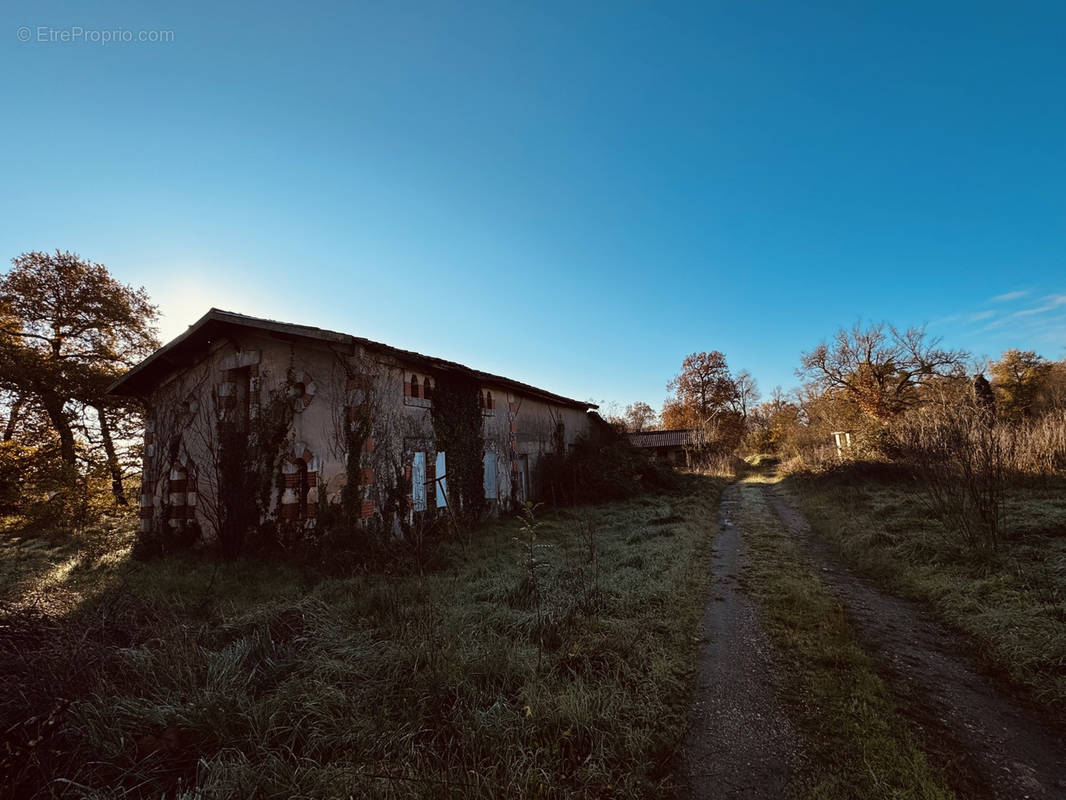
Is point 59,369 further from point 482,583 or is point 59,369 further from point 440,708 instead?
point 440,708

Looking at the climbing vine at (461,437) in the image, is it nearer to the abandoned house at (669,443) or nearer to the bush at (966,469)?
the bush at (966,469)

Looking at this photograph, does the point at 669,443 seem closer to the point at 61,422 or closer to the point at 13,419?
the point at 61,422

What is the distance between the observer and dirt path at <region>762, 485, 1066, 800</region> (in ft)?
9.01

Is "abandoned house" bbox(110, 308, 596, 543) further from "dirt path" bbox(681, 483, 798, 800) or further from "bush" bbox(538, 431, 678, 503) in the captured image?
"dirt path" bbox(681, 483, 798, 800)

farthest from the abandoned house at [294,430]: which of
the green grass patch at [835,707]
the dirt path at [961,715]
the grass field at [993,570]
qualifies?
the grass field at [993,570]

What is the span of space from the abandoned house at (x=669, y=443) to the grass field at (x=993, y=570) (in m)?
19.7

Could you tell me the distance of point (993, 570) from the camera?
19.6 feet

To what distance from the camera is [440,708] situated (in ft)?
11.3

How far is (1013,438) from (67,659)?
19.6 meters

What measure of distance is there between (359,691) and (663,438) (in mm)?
31737

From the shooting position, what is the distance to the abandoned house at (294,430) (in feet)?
29.1

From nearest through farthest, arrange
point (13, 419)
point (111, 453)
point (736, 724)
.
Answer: point (736, 724) < point (13, 419) < point (111, 453)

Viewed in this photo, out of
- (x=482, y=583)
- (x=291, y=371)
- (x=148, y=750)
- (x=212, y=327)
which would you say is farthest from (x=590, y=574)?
(x=212, y=327)

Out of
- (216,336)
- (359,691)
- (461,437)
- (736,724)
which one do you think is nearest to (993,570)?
(736,724)
